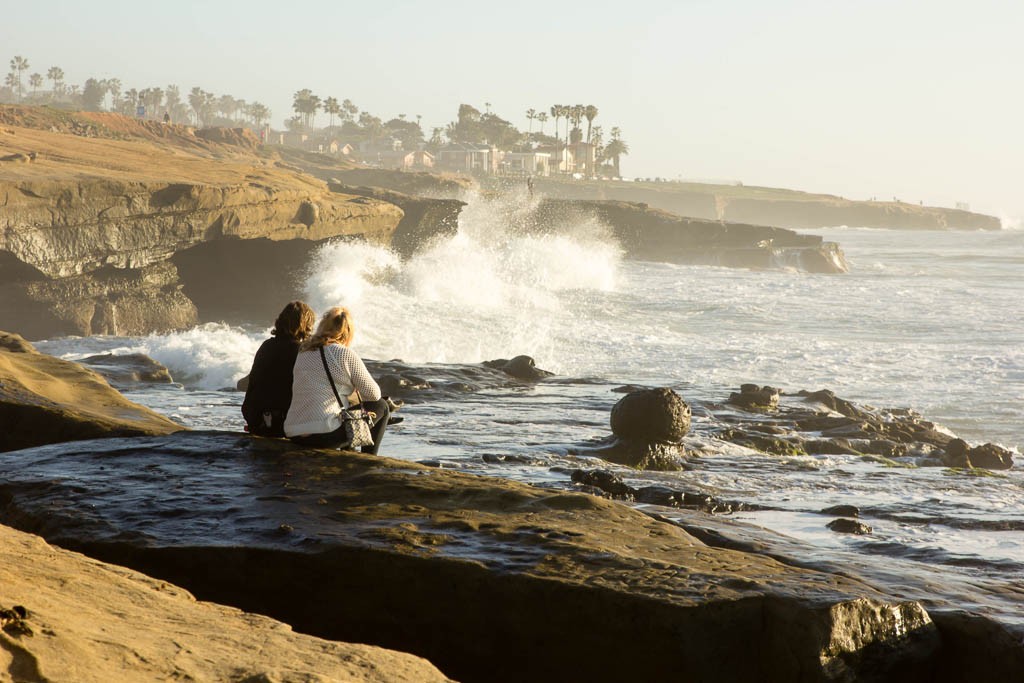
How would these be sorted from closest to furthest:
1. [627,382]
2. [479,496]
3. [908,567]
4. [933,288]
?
[479,496], [908,567], [627,382], [933,288]

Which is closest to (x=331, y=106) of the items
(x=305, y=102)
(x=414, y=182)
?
(x=305, y=102)

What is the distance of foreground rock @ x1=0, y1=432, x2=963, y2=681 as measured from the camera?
4090 millimetres

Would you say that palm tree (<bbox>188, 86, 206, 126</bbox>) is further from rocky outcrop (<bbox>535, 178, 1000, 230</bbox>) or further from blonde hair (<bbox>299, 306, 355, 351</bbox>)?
blonde hair (<bbox>299, 306, 355, 351</bbox>)

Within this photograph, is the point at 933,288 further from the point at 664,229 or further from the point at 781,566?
the point at 781,566

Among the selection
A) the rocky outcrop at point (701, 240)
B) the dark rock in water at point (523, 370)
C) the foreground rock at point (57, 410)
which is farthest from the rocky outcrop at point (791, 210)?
the foreground rock at point (57, 410)

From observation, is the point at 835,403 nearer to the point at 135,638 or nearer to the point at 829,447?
the point at 829,447

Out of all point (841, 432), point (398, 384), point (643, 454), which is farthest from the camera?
point (398, 384)

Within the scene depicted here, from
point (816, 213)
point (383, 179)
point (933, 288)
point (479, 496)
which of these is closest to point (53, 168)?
point (479, 496)

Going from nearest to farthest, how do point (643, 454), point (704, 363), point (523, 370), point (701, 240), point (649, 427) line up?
→ 1. point (643, 454)
2. point (649, 427)
3. point (523, 370)
4. point (704, 363)
5. point (701, 240)

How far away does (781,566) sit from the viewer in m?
4.73

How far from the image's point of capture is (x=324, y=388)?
6.41 m

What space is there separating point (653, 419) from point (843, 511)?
10.7 ft

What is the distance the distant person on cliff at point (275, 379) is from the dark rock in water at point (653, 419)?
18.9 ft

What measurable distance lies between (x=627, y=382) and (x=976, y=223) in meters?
138
